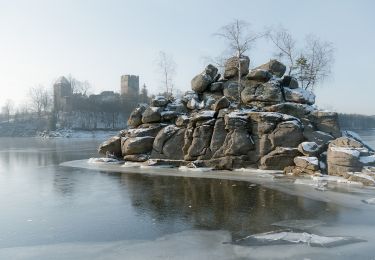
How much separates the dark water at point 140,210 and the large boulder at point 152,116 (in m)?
10.8

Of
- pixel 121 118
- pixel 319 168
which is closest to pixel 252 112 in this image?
pixel 319 168

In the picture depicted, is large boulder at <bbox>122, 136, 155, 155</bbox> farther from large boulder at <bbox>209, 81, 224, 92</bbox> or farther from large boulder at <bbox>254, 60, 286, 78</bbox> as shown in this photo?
large boulder at <bbox>254, 60, 286, 78</bbox>

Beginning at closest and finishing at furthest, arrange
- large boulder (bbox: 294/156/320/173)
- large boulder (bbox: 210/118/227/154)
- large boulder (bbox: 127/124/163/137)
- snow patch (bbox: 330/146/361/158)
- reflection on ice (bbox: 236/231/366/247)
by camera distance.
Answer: reflection on ice (bbox: 236/231/366/247) < snow patch (bbox: 330/146/361/158) < large boulder (bbox: 294/156/320/173) < large boulder (bbox: 210/118/227/154) < large boulder (bbox: 127/124/163/137)

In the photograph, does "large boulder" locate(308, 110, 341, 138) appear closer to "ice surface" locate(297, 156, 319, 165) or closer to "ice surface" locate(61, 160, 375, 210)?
"ice surface" locate(297, 156, 319, 165)

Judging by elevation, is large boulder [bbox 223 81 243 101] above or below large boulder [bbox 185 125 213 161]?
above

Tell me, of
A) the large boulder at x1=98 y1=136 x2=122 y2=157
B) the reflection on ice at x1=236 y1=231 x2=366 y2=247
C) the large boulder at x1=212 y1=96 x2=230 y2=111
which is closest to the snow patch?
the large boulder at x1=212 y1=96 x2=230 y2=111

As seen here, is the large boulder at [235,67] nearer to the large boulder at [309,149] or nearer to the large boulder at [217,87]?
the large boulder at [217,87]

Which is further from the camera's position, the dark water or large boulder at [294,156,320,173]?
large boulder at [294,156,320,173]

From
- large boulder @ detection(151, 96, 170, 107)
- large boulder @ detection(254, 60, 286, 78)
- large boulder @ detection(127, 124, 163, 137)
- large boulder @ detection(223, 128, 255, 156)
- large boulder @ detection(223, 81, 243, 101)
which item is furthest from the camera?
large boulder @ detection(151, 96, 170, 107)

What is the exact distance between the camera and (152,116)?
31438 mm

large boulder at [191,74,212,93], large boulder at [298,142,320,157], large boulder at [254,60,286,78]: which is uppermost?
large boulder at [254,60,286,78]

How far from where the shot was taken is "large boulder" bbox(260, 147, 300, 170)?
24.1m

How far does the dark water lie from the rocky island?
522 centimetres

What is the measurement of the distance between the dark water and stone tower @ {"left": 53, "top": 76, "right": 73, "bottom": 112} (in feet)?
331
